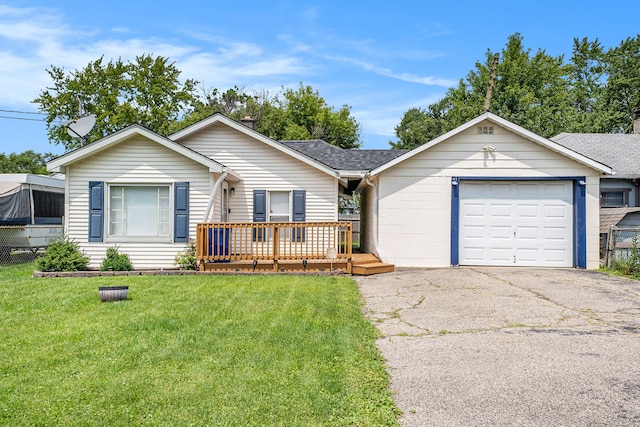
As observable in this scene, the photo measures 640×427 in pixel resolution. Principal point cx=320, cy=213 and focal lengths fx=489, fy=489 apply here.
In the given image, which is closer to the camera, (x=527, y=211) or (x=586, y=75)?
(x=527, y=211)

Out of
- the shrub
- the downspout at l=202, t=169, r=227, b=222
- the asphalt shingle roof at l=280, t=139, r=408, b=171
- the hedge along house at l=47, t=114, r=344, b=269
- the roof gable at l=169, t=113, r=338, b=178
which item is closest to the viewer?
the shrub

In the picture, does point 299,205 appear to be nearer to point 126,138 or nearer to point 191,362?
point 126,138

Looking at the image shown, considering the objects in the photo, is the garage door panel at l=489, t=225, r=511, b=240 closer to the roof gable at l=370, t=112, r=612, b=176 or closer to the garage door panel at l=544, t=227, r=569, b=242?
the garage door panel at l=544, t=227, r=569, b=242

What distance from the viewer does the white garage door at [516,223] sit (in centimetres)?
1295

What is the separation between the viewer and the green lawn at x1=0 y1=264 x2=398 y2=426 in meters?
3.61

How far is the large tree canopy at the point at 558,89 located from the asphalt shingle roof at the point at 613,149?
41.6 ft

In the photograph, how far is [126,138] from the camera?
12398mm

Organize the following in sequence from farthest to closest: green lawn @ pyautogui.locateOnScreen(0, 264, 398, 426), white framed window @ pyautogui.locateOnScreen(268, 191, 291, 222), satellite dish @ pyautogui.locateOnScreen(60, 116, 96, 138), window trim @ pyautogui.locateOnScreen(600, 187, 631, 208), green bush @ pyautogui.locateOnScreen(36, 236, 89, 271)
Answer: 1. window trim @ pyautogui.locateOnScreen(600, 187, 631, 208)
2. satellite dish @ pyautogui.locateOnScreen(60, 116, 96, 138)
3. white framed window @ pyautogui.locateOnScreen(268, 191, 291, 222)
4. green bush @ pyautogui.locateOnScreen(36, 236, 89, 271)
5. green lawn @ pyautogui.locateOnScreen(0, 264, 398, 426)

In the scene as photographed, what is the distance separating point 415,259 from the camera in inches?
522

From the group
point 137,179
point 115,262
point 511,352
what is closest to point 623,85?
point 137,179

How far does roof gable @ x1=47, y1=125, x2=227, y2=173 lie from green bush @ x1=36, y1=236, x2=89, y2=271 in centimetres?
209

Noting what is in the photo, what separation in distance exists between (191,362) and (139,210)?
28.7 ft

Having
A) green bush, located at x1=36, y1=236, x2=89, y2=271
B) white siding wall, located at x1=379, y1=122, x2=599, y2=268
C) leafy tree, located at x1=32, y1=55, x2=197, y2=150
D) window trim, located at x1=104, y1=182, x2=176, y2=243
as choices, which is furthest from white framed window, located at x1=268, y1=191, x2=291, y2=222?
leafy tree, located at x1=32, y1=55, x2=197, y2=150

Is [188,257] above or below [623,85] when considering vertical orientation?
below
